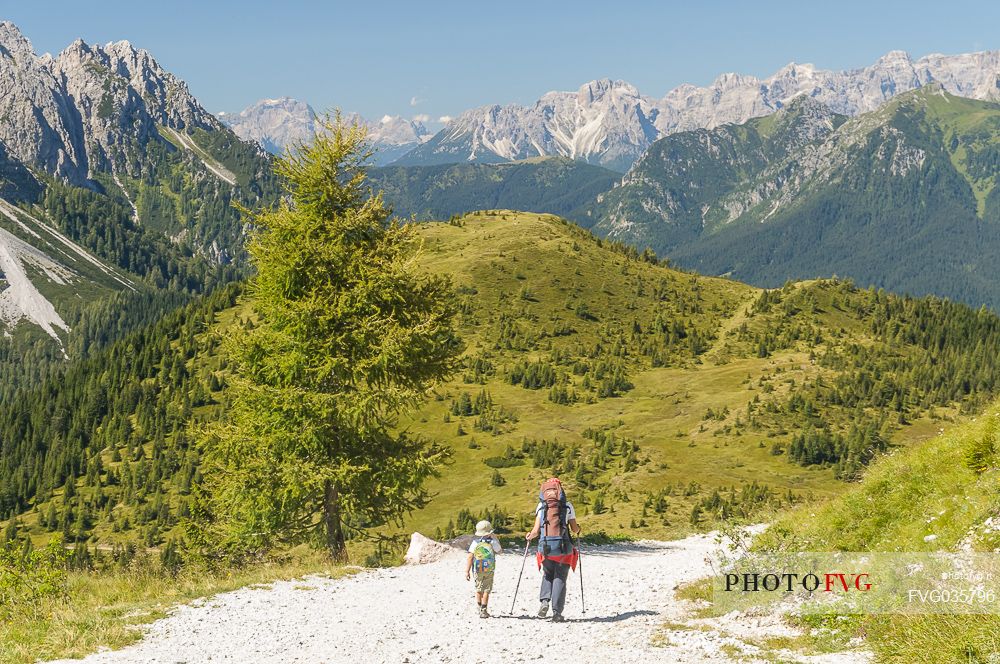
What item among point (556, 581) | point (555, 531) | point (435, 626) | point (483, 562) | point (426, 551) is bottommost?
point (426, 551)

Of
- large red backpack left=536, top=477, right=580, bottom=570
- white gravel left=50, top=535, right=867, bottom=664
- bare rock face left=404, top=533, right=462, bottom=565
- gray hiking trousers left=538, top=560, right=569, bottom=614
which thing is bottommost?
bare rock face left=404, top=533, right=462, bottom=565

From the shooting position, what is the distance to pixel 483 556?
17.3 metres

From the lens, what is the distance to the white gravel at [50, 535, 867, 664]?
14.2 metres

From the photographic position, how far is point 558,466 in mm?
76000

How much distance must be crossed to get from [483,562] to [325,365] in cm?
1050

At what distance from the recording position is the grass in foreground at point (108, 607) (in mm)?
14969

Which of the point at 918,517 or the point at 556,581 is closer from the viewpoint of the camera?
the point at 918,517

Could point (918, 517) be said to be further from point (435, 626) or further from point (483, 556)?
point (435, 626)

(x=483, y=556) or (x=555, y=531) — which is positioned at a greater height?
(x=555, y=531)

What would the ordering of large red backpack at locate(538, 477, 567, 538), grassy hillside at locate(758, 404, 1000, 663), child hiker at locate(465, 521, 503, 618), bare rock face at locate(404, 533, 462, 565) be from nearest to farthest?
grassy hillside at locate(758, 404, 1000, 663) < large red backpack at locate(538, 477, 567, 538) < child hiker at locate(465, 521, 503, 618) < bare rock face at locate(404, 533, 462, 565)

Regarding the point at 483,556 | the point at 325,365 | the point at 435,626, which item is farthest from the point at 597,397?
the point at 435,626

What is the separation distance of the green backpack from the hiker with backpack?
1.08 meters

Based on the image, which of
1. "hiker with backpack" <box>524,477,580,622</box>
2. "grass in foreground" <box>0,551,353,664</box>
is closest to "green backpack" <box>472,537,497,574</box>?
"hiker with backpack" <box>524,477,580,622</box>

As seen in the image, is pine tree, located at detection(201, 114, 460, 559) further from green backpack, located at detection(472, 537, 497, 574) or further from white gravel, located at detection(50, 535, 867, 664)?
green backpack, located at detection(472, 537, 497, 574)
